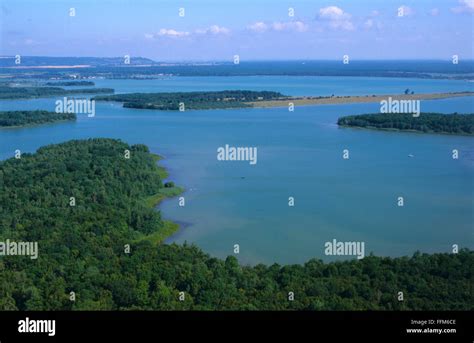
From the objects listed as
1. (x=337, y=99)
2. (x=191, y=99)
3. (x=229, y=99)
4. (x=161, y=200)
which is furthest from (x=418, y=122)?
(x=161, y=200)

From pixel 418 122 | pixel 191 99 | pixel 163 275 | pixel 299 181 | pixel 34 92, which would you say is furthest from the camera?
pixel 34 92

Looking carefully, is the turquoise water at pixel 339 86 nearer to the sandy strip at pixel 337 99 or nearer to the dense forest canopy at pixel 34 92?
the sandy strip at pixel 337 99

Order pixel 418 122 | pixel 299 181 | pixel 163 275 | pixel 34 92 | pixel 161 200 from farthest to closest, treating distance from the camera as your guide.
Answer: pixel 34 92 → pixel 418 122 → pixel 299 181 → pixel 161 200 → pixel 163 275

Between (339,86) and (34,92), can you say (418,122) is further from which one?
(34,92)

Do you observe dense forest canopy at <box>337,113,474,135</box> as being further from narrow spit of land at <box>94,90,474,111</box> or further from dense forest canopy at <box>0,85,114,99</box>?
dense forest canopy at <box>0,85,114,99</box>

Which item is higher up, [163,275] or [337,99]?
[337,99]
